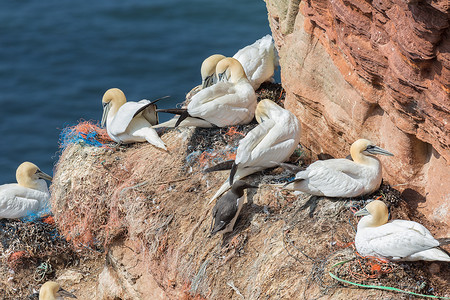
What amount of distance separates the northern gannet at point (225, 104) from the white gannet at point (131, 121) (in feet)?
2.34

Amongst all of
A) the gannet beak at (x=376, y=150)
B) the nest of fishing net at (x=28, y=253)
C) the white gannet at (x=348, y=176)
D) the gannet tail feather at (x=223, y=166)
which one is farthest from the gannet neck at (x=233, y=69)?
the nest of fishing net at (x=28, y=253)

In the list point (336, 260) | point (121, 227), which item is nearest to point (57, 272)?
point (121, 227)

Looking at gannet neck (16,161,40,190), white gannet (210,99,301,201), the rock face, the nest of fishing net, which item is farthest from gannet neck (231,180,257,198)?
gannet neck (16,161,40,190)

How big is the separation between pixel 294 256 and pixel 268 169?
61.7 inches

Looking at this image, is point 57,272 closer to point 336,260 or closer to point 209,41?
point 336,260

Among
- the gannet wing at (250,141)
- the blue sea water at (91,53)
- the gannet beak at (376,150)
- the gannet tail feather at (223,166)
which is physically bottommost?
the blue sea water at (91,53)

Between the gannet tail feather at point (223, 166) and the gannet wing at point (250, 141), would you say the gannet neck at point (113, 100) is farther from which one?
the gannet wing at point (250, 141)

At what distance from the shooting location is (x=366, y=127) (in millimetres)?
8414

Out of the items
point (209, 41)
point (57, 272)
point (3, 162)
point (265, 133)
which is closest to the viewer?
point (265, 133)

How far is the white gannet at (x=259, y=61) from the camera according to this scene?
10.8 m

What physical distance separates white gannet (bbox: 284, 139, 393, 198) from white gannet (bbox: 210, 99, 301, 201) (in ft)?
2.32

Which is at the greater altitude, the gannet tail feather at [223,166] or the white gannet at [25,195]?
the gannet tail feather at [223,166]

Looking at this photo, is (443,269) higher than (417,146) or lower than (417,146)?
lower

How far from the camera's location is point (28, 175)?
10578 millimetres
